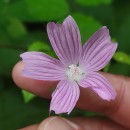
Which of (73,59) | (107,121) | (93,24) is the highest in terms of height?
(93,24)

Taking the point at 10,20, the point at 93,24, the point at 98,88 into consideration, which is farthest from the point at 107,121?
the point at 10,20

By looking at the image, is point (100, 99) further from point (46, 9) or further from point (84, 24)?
point (46, 9)

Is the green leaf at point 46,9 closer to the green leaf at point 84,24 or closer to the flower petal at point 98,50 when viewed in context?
the green leaf at point 84,24

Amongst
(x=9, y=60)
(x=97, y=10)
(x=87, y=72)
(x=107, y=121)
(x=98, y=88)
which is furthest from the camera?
(x=97, y=10)

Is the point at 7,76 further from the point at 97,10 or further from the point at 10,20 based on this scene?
the point at 97,10

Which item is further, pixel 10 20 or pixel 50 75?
pixel 10 20

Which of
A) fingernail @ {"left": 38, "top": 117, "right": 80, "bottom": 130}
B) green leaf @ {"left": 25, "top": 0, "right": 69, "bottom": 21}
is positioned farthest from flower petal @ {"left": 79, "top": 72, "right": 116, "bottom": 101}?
green leaf @ {"left": 25, "top": 0, "right": 69, "bottom": 21}

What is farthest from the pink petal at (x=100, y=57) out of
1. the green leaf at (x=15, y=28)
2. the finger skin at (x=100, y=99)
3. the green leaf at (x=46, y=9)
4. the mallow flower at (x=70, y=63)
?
the green leaf at (x=15, y=28)
